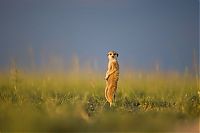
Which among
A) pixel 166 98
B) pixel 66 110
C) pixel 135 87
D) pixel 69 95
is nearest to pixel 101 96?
pixel 69 95

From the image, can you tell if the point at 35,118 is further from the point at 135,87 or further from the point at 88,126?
the point at 135,87

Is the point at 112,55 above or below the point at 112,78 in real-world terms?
above

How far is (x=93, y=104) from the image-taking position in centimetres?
1120

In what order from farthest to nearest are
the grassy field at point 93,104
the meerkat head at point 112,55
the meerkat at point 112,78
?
the meerkat head at point 112,55, the meerkat at point 112,78, the grassy field at point 93,104

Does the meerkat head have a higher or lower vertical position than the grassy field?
higher

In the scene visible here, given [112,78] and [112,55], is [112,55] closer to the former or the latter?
[112,55]

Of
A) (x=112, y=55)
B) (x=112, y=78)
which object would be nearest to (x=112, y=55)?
(x=112, y=55)

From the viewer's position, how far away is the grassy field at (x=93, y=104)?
7.10m

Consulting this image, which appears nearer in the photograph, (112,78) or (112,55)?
(112,78)

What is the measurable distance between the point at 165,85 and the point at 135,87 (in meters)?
0.84

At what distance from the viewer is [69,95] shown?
1266 centimetres

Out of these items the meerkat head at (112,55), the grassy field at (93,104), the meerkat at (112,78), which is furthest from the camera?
the meerkat head at (112,55)

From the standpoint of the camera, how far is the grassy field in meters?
7.10

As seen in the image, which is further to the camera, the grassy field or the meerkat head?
the meerkat head
